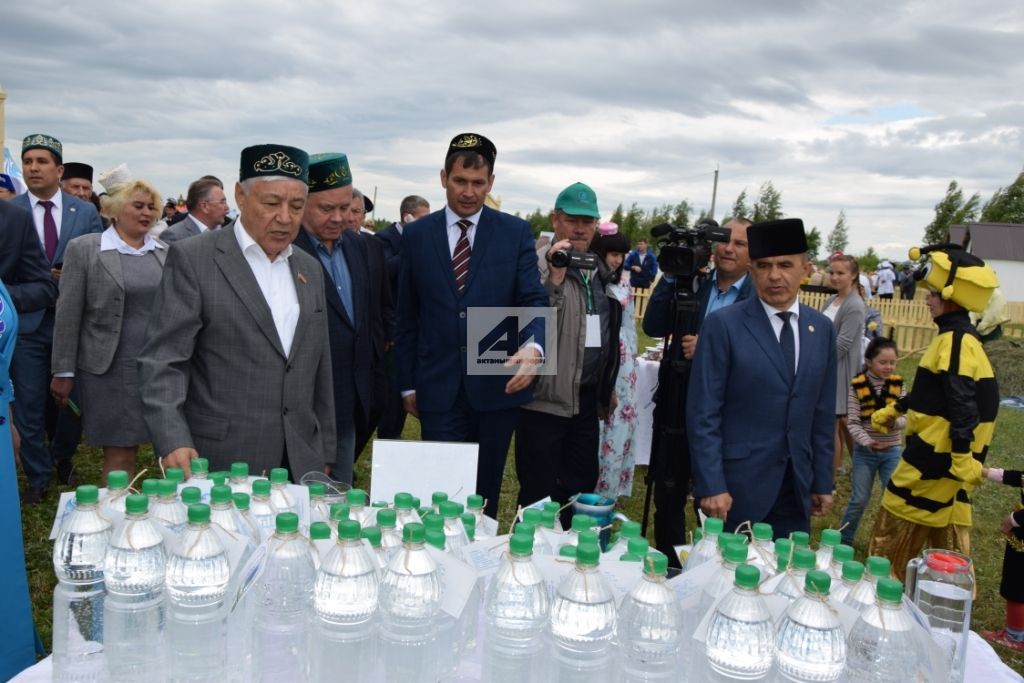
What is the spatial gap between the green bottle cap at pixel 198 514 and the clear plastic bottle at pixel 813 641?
1.09 meters

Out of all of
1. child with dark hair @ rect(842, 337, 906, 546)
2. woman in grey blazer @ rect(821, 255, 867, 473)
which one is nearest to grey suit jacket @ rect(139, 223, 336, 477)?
child with dark hair @ rect(842, 337, 906, 546)

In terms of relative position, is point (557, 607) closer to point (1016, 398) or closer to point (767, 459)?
point (767, 459)

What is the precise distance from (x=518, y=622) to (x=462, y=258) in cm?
222

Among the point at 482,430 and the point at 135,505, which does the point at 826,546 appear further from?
the point at 482,430

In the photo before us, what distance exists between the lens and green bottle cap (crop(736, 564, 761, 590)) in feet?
4.24

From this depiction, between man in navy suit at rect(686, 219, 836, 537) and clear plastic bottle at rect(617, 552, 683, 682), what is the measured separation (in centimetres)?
153

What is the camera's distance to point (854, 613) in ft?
4.54

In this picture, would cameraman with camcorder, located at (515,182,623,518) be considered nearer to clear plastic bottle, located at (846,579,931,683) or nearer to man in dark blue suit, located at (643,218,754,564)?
man in dark blue suit, located at (643,218,754,564)

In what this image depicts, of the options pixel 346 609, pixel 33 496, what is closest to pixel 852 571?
pixel 346 609

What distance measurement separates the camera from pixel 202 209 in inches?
231

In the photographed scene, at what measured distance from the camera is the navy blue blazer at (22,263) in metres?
3.86

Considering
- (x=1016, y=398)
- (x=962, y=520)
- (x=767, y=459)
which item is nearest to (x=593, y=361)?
(x=767, y=459)

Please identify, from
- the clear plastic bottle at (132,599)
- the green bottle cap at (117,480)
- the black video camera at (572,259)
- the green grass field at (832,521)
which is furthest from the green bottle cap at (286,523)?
the green grass field at (832,521)

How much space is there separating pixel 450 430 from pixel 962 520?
278cm
